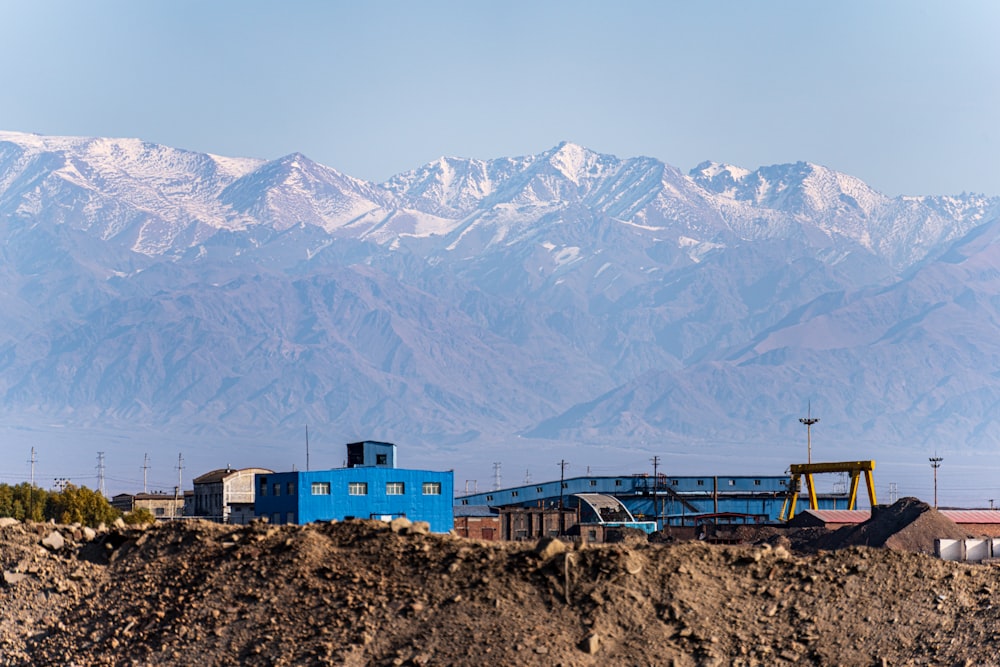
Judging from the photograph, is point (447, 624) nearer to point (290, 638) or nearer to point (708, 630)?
point (290, 638)

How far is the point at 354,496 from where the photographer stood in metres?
84.8

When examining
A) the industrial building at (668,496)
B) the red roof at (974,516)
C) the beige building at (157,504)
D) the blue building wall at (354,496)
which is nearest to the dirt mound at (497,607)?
the blue building wall at (354,496)

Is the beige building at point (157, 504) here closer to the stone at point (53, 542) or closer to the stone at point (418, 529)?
the stone at point (53, 542)

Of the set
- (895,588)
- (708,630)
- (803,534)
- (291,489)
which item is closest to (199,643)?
(708,630)

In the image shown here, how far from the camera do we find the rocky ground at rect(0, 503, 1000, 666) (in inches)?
1326

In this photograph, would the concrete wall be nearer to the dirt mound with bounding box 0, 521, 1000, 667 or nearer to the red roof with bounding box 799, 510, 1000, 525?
the dirt mound with bounding box 0, 521, 1000, 667

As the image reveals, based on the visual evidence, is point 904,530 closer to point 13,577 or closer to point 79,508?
point 13,577

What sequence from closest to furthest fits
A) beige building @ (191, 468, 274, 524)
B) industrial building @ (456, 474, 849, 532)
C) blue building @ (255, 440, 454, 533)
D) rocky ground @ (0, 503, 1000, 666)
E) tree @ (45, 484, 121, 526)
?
1. rocky ground @ (0, 503, 1000, 666)
2. blue building @ (255, 440, 454, 533)
3. tree @ (45, 484, 121, 526)
4. beige building @ (191, 468, 274, 524)
5. industrial building @ (456, 474, 849, 532)

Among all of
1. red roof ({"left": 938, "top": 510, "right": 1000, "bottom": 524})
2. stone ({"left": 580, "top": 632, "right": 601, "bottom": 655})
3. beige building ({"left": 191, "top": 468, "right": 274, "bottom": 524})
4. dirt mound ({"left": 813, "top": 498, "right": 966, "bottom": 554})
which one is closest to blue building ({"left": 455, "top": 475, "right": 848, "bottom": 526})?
beige building ({"left": 191, "top": 468, "right": 274, "bottom": 524})

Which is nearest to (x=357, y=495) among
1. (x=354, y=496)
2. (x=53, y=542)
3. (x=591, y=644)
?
(x=354, y=496)

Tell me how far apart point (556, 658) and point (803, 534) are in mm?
63648

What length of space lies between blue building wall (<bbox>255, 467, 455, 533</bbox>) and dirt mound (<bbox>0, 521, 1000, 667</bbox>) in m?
44.5

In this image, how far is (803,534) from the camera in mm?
94000

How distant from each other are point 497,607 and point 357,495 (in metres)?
51.1
